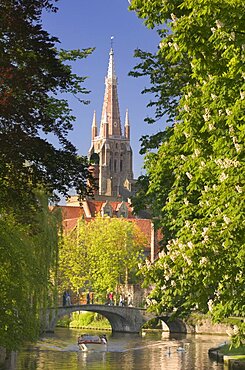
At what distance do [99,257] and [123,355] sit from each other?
2938 cm

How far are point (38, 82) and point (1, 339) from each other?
5.83 metres

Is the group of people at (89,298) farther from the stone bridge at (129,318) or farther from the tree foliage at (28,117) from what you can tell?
the tree foliage at (28,117)

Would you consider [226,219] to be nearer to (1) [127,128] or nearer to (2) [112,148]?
(2) [112,148]

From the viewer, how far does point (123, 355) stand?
43.9 m

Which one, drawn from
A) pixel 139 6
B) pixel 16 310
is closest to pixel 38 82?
pixel 139 6

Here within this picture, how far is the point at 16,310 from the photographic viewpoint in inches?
867

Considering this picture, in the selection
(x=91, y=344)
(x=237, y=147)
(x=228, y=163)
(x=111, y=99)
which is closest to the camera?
(x=228, y=163)

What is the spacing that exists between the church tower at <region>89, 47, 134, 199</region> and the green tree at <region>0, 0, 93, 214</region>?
126 m

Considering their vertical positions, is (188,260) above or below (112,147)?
below

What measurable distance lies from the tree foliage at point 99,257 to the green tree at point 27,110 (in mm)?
56601

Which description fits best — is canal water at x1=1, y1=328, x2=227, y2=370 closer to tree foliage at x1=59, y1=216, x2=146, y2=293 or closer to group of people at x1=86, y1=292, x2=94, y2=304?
group of people at x1=86, y1=292, x2=94, y2=304

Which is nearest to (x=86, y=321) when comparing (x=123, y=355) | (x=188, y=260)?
(x=123, y=355)

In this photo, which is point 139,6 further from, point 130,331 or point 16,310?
point 130,331

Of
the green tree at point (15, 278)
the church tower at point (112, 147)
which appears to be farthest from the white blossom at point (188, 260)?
the church tower at point (112, 147)
